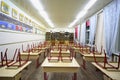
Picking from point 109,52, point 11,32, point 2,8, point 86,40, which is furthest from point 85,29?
point 2,8

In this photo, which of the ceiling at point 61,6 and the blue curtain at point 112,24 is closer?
the blue curtain at point 112,24

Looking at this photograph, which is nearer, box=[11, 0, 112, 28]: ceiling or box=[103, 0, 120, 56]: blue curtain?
box=[103, 0, 120, 56]: blue curtain

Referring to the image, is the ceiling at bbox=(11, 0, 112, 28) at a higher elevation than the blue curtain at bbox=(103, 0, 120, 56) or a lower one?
higher

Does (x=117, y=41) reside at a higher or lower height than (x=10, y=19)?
lower

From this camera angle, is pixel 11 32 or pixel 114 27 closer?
pixel 114 27

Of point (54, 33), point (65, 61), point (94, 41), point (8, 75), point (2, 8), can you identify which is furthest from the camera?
point (54, 33)

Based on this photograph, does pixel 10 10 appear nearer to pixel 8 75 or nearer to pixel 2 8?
pixel 2 8

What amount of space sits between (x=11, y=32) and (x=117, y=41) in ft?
14.2

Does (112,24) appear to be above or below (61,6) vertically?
below

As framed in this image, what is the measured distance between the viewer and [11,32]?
513 cm

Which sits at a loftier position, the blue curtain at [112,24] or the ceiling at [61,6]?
the ceiling at [61,6]

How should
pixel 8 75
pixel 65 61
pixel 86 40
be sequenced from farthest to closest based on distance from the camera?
pixel 86 40 < pixel 65 61 < pixel 8 75

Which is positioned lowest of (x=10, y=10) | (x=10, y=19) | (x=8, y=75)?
(x=8, y=75)

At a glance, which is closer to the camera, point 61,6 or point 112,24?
point 112,24
